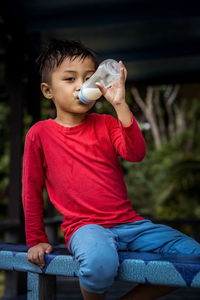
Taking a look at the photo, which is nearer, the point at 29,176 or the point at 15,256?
the point at 15,256

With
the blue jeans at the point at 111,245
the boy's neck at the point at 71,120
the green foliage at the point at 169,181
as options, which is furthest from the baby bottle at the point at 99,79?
the green foliage at the point at 169,181

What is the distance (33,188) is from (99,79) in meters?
0.50

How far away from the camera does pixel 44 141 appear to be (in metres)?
1.72

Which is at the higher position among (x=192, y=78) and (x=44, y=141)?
(x=192, y=78)

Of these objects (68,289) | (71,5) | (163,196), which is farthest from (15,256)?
(163,196)

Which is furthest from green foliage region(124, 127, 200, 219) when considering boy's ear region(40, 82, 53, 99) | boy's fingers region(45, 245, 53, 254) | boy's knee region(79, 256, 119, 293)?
boy's knee region(79, 256, 119, 293)

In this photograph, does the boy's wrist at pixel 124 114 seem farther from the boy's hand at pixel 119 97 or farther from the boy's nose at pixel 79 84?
the boy's nose at pixel 79 84

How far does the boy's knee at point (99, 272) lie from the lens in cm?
133

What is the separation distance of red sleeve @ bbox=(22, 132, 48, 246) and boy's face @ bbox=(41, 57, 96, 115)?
189mm

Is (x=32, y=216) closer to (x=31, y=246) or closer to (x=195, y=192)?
(x=31, y=246)

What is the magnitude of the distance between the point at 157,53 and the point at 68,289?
245cm

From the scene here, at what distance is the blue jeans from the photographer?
4.40 feet

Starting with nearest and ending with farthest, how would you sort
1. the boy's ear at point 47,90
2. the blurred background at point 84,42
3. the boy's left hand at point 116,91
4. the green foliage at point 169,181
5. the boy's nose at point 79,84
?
the boy's left hand at point 116,91
the boy's nose at point 79,84
the boy's ear at point 47,90
the blurred background at point 84,42
the green foliage at point 169,181

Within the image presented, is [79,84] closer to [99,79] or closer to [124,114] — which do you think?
[99,79]
